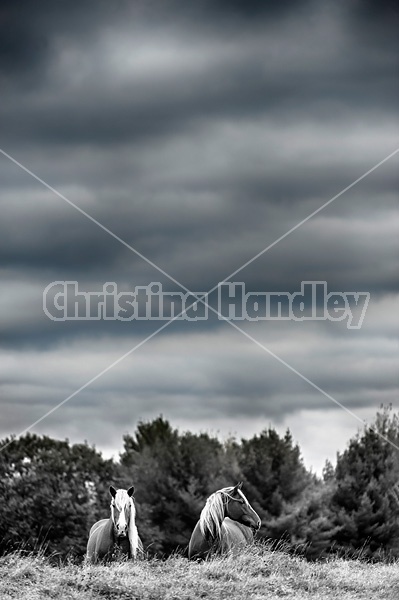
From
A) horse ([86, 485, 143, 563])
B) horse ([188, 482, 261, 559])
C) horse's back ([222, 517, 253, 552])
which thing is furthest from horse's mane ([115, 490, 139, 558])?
horse's back ([222, 517, 253, 552])

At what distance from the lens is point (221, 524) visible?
19.2m

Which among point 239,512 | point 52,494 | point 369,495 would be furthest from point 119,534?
point 369,495

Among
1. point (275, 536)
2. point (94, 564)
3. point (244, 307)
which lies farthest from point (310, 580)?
point (275, 536)

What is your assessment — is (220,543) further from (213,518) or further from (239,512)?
(239,512)

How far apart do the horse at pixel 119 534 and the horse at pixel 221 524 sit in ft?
5.16

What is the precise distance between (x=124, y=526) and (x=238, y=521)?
3228 millimetres

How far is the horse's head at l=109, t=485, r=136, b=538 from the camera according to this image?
57.2ft

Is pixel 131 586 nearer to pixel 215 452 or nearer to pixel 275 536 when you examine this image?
pixel 275 536

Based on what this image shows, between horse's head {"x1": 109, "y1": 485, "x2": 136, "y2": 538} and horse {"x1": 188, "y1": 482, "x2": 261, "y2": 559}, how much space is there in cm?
222

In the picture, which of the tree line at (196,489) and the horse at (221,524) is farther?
the tree line at (196,489)

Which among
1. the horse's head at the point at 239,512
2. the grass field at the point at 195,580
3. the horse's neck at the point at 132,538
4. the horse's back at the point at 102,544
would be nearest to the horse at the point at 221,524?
the horse's head at the point at 239,512

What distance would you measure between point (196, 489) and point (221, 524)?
1033 inches

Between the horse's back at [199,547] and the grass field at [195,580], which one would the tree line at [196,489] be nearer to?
the horse's back at [199,547]

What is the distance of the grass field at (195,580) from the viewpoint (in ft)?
47.7
